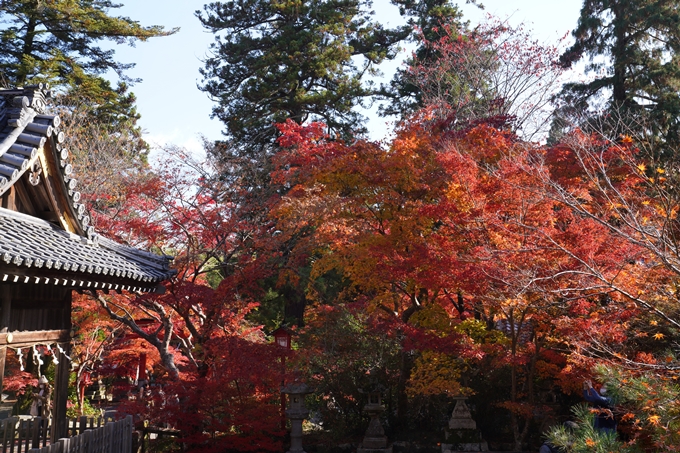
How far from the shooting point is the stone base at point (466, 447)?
11.6 metres

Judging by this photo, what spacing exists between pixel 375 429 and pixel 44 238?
26.3 feet

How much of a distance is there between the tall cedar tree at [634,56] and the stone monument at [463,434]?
11.1 m

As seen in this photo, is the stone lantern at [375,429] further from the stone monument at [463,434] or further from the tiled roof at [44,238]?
the tiled roof at [44,238]

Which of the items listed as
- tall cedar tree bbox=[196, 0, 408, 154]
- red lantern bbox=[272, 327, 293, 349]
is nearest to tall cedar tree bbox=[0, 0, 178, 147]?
tall cedar tree bbox=[196, 0, 408, 154]

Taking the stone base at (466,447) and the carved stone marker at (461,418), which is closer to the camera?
the stone base at (466,447)

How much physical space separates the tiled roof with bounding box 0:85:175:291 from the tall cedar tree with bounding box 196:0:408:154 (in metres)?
14.8

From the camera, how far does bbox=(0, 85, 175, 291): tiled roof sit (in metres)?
5.61

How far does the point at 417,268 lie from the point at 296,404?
3.45 meters

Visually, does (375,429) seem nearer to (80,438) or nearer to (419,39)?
(80,438)

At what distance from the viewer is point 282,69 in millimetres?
22516

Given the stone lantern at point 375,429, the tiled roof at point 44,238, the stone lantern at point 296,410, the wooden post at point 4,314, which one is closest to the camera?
the tiled roof at point 44,238

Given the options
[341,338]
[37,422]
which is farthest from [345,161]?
[37,422]

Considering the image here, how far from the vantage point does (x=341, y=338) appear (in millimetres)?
13102

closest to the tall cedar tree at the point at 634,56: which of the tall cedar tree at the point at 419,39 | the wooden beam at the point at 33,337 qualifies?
the tall cedar tree at the point at 419,39
